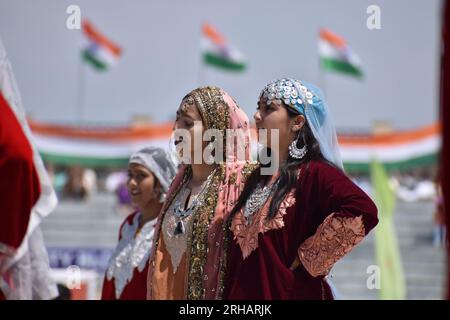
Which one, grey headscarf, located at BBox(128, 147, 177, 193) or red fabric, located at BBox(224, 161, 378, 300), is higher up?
grey headscarf, located at BBox(128, 147, 177, 193)

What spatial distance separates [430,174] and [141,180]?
1775cm

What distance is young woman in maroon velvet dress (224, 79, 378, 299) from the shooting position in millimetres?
3430

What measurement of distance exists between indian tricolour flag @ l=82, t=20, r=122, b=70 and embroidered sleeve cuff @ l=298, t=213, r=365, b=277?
60.7 feet

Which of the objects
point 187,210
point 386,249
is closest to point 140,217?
point 187,210

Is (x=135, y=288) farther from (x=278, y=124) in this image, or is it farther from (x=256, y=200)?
(x=278, y=124)

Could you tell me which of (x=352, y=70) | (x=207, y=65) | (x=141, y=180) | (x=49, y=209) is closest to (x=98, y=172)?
(x=207, y=65)

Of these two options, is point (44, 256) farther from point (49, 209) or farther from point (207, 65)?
point (207, 65)

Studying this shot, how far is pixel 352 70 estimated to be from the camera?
20047 millimetres

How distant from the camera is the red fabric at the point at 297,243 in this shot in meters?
3.47

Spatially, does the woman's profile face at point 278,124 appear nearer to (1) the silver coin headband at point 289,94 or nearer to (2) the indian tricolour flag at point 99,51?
(1) the silver coin headband at point 289,94

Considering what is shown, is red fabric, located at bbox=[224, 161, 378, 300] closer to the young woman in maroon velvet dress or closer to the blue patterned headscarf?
the young woman in maroon velvet dress

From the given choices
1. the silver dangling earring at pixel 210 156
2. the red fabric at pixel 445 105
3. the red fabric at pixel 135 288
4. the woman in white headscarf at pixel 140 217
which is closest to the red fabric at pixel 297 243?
the silver dangling earring at pixel 210 156

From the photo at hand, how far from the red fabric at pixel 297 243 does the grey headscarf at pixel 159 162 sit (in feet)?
5.33

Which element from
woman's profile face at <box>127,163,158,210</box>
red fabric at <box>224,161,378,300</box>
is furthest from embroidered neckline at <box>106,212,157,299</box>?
red fabric at <box>224,161,378,300</box>
